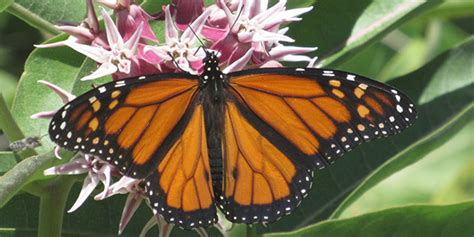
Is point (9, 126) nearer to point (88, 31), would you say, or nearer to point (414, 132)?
point (88, 31)

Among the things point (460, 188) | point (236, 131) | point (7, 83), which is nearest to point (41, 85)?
point (236, 131)

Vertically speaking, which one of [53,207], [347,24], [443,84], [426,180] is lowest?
[426,180]

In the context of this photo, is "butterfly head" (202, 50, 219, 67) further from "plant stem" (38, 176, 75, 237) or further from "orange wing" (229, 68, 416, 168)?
"plant stem" (38, 176, 75, 237)

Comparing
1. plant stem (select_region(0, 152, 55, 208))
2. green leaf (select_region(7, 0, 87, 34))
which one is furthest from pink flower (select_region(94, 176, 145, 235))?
green leaf (select_region(7, 0, 87, 34))

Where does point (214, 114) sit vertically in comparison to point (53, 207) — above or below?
above

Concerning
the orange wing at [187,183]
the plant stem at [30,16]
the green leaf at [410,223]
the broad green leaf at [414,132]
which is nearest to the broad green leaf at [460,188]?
the broad green leaf at [414,132]

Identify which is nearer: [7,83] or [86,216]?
[86,216]

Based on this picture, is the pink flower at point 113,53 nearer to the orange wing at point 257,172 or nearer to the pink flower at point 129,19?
the pink flower at point 129,19
